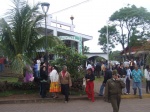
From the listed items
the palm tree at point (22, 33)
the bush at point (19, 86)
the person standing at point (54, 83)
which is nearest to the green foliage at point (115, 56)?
the palm tree at point (22, 33)

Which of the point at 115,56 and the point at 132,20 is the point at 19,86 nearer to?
the point at 132,20

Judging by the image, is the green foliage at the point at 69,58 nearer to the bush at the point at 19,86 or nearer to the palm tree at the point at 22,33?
the palm tree at the point at 22,33

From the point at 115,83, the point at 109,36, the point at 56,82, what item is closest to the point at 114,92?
the point at 115,83

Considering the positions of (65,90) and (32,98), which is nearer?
(65,90)

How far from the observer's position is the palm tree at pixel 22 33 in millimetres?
16188

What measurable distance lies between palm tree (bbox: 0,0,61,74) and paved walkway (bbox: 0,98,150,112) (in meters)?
3.28

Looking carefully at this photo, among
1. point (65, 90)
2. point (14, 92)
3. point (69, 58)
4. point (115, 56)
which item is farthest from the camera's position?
point (115, 56)

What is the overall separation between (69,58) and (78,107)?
13.2ft

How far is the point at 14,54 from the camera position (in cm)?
1639

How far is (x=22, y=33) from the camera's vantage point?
1639 centimetres

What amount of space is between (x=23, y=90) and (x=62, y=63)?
2589 mm

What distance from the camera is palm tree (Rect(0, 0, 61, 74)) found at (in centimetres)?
1619

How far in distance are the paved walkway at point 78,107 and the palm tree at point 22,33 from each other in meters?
3.28

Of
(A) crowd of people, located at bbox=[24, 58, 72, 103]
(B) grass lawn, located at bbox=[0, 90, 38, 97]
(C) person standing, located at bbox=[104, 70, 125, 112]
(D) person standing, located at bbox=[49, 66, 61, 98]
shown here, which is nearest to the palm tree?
(A) crowd of people, located at bbox=[24, 58, 72, 103]
